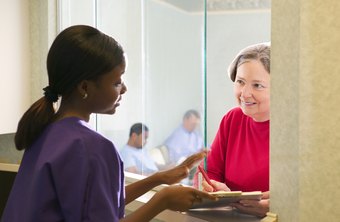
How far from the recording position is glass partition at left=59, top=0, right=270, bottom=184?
161cm

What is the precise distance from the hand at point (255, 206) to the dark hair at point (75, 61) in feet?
1.85

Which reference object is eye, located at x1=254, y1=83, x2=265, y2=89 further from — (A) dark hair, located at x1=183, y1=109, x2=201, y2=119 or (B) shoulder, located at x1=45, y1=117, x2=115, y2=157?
(B) shoulder, located at x1=45, y1=117, x2=115, y2=157

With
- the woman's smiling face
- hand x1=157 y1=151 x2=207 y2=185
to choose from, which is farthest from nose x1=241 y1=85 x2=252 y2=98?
hand x1=157 y1=151 x2=207 y2=185

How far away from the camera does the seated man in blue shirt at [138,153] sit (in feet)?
6.06

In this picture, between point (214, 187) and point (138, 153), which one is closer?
point (214, 187)

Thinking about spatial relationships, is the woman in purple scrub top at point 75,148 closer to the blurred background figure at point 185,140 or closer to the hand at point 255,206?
the hand at point 255,206

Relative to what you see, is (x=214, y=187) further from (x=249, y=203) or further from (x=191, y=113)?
(x=191, y=113)

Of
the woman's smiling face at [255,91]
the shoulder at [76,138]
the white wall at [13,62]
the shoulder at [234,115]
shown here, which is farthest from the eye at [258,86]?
the white wall at [13,62]

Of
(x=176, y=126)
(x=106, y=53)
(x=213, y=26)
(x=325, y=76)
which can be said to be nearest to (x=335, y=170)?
(x=325, y=76)

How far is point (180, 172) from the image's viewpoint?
1.24m

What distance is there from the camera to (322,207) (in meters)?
0.93

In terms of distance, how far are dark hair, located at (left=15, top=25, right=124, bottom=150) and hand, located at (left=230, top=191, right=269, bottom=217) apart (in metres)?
0.56

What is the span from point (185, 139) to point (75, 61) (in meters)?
0.84

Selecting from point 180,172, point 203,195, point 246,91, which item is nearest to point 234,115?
point 246,91
